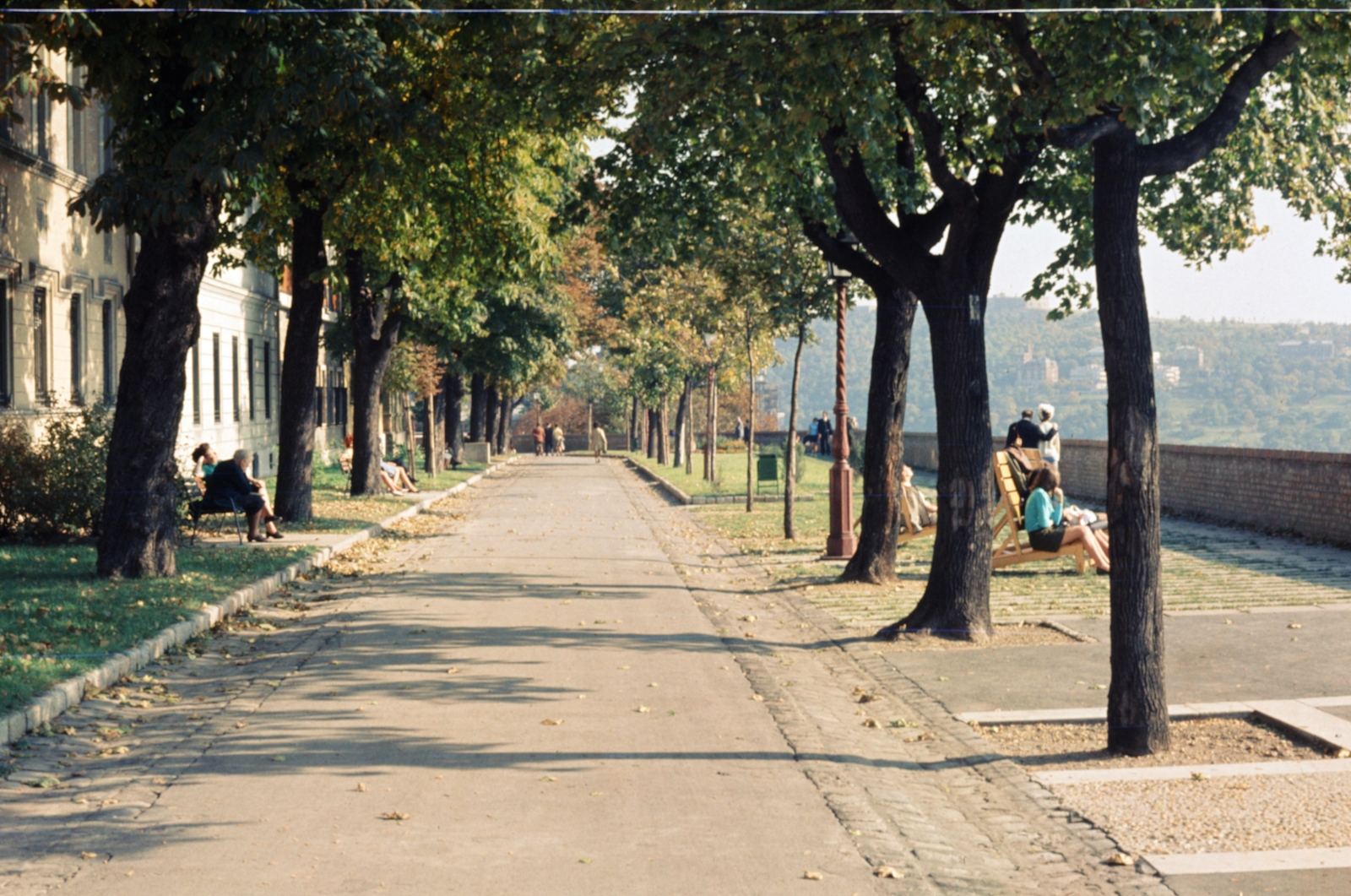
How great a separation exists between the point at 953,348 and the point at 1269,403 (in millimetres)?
73508

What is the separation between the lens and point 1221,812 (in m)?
6.35

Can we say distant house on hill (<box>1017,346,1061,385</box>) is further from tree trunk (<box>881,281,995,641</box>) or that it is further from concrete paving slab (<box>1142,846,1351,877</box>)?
concrete paving slab (<box>1142,846,1351,877</box>)

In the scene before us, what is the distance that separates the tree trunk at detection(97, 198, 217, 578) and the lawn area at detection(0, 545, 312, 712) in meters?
0.37

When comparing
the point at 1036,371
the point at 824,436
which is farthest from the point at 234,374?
the point at 1036,371

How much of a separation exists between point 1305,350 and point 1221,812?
85393 mm

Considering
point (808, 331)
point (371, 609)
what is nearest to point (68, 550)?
point (371, 609)

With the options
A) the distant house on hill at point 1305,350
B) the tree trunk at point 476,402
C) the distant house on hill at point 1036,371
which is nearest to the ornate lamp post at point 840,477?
the tree trunk at point 476,402

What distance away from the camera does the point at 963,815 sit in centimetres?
652

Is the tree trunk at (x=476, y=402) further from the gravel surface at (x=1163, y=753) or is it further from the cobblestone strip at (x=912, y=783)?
the gravel surface at (x=1163, y=753)

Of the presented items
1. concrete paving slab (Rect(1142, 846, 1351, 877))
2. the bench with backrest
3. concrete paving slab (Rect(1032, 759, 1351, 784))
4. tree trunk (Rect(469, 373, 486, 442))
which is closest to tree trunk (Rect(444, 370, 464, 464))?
tree trunk (Rect(469, 373, 486, 442))

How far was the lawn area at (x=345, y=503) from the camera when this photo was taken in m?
22.1

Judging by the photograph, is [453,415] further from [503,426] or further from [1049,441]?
[1049,441]

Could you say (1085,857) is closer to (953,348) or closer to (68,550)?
(953,348)

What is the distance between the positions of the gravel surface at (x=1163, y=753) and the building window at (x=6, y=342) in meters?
17.2
